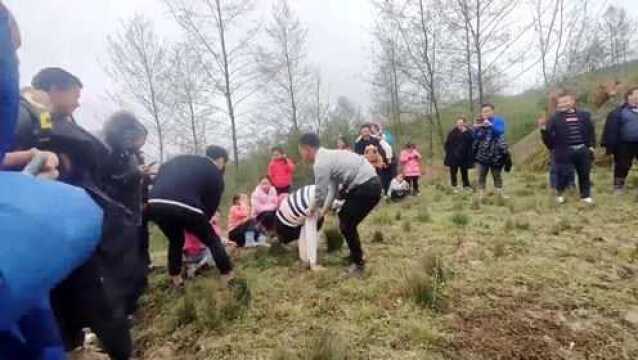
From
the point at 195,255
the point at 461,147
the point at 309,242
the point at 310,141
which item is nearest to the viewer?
the point at 310,141

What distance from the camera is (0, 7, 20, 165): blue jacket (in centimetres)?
130

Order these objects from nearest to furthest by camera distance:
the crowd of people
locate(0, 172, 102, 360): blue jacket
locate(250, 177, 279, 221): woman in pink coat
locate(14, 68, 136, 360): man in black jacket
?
1. locate(0, 172, 102, 360): blue jacket
2. the crowd of people
3. locate(14, 68, 136, 360): man in black jacket
4. locate(250, 177, 279, 221): woman in pink coat

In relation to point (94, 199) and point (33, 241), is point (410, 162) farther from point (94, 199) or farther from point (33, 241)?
point (33, 241)

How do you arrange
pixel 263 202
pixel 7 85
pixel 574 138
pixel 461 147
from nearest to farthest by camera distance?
pixel 7 85
pixel 263 202
pixel 574 138
pixel 461 147

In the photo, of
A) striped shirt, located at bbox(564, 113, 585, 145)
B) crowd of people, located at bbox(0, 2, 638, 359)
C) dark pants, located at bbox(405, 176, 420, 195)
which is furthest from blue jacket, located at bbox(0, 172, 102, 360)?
dark pants, located at bbox(405, 176, 420, 195)

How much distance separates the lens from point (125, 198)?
14.1 ft

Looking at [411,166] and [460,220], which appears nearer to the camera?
[460,220]

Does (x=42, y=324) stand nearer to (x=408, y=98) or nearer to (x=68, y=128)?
(x=68, y=128)

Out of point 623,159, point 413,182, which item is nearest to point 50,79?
point 623,159

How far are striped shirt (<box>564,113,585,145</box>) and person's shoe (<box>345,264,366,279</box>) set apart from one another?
482cm

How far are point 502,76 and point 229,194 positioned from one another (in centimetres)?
1113

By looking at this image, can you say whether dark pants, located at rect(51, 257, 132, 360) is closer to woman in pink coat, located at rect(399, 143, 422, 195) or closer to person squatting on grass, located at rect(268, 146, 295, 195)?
person squatting on grass, located at rect(268, 146, 295, 195)

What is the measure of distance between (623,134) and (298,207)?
242 inches

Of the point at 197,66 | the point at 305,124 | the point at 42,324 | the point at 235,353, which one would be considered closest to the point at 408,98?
the point at 305,124
